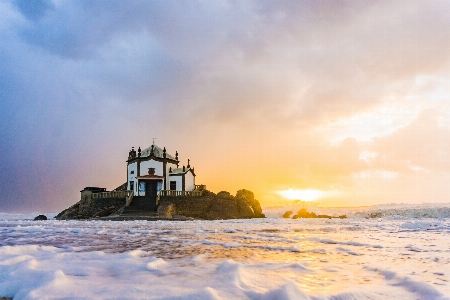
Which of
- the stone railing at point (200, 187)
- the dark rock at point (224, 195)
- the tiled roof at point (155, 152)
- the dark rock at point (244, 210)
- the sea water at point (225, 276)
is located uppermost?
the tiled roof at point (155, 152)

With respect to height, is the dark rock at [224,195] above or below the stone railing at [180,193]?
below

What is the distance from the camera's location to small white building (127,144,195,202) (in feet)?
130

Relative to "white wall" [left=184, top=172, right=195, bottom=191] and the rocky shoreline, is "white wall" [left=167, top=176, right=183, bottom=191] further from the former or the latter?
the rocky shoreline

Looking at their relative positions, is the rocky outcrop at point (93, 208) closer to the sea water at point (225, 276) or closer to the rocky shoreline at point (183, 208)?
the rocky shoreline at point (183, 208)

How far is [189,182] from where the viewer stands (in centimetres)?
4175

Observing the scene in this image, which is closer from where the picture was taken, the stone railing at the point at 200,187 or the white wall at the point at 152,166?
the white wall at the point at 152,166

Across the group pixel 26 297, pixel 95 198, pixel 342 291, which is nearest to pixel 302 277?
pixel 342 291

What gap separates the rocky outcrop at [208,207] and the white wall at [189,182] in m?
3.61

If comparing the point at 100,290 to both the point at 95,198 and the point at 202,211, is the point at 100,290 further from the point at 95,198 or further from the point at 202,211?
the point at 95,198

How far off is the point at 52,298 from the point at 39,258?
2.58 meters

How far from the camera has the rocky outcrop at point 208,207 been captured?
3447cm

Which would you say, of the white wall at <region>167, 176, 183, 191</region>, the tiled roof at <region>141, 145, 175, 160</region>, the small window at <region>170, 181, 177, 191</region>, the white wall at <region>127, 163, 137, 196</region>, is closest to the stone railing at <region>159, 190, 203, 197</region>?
the white wall at <region>167, 176, 183, 191</region>

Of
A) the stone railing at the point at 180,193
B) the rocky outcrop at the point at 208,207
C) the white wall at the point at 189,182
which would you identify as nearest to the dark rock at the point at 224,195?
the rocky outcrop at the point at 208,207

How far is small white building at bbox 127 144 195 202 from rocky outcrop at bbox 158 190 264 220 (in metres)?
3.66
